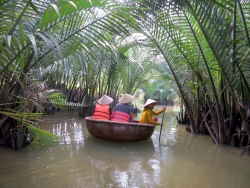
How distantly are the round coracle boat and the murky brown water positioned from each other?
0.15 m

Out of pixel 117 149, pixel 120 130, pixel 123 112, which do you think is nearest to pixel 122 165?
pixel 117 149

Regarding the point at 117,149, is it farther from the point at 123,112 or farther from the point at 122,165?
the point at 123,112

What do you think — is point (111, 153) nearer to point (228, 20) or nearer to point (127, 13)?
point (127, 13)

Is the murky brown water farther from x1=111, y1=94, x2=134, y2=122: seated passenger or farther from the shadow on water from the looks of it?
x1=111, y1=94, x2=134, y2=122: seated passenger

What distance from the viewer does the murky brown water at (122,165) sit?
9.84 ft

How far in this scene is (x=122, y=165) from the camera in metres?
3.68

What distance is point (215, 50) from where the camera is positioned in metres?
3.30

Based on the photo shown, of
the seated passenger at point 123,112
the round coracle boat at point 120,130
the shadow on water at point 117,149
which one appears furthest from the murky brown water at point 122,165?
the seated passenger at point 123,112

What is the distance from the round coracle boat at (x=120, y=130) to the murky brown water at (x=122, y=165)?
5.7 inches

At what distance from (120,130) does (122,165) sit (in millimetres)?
1465

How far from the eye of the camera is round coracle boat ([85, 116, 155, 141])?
16.7 feet

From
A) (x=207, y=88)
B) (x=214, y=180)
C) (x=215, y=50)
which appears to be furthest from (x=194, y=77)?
(x=214, y=180)

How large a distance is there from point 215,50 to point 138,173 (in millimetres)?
2072

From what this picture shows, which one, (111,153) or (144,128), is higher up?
(144,128)
